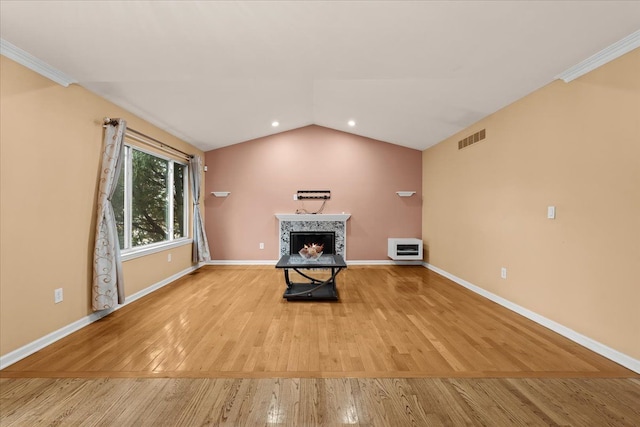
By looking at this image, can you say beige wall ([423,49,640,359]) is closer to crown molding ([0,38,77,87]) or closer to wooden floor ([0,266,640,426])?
wooden floor ([0,266,640,426])

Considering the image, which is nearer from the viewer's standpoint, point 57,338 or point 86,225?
point 57,338

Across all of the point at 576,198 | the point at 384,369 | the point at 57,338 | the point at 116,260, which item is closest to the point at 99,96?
the point at 116,260

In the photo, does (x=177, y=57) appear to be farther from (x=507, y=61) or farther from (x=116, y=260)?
(x=507, y=61)

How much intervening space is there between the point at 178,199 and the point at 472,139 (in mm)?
4898

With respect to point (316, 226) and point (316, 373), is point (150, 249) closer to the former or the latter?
point (316, 226)

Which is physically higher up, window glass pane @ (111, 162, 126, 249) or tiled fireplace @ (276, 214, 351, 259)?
window glass pane @ (111, 162, 126, 249)

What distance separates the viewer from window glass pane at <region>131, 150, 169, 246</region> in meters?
4.19

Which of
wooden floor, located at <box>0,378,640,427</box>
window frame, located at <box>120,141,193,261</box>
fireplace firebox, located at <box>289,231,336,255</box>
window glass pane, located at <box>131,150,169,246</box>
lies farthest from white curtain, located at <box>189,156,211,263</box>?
wooden floor, located at <box>0,378,640,427</box>

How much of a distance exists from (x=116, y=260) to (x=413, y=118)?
14.2 ft

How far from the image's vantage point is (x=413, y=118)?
15.8ft

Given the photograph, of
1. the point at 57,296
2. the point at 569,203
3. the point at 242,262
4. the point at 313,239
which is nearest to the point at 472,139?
the point at 569,203

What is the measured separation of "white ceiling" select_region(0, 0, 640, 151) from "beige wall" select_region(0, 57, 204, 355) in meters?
0.31

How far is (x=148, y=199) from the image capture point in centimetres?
457

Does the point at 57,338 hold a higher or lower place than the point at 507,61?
lower
